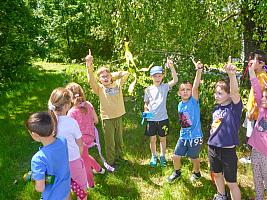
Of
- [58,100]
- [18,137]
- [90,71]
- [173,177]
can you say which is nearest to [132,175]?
[173,177]

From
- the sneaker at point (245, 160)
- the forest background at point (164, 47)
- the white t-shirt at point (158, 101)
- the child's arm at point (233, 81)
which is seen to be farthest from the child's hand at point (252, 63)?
the sneaker at point (245, 160)

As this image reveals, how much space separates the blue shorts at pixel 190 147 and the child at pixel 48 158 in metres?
1.70

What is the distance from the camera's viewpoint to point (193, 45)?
5.84 metres

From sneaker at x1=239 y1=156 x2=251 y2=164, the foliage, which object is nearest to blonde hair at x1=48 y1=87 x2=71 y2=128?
sneaker at x1=239 y1=156 x2=251 y2=164

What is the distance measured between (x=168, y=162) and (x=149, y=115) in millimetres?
812

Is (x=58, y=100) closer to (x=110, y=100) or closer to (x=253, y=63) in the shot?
(x=110, y=100)

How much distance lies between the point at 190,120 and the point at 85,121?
48.6 inches

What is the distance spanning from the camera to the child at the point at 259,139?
12.0 feet

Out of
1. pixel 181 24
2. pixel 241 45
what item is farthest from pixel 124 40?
pixel 241 45

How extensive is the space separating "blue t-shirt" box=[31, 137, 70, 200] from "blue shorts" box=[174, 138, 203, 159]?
1664mm

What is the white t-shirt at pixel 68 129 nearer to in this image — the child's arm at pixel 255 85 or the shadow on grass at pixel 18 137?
the shadow on grass at pixel 18 137

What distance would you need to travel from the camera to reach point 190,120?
4398mm

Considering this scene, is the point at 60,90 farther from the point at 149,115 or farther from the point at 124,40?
the point at 124,40

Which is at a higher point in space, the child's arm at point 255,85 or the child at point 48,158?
the child's arm at point 255,85
